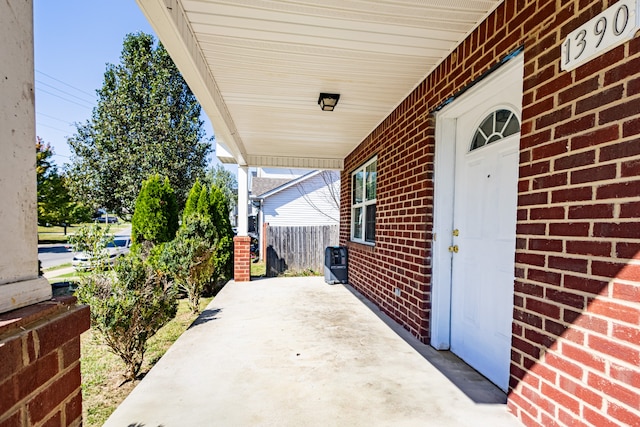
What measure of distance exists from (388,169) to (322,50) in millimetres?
1992

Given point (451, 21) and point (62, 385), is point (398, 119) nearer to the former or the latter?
point (451, 21)

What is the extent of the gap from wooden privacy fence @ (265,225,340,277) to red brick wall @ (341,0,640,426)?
23.6 ft

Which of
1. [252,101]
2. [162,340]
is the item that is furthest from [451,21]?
[162,340]

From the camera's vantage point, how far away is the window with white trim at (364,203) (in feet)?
17.1

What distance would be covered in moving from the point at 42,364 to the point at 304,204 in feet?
46.7

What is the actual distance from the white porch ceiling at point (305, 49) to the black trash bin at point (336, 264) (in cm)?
289

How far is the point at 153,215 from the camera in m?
6.96

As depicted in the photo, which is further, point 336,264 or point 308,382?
point 336,264

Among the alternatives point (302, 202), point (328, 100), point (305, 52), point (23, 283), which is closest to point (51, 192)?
point (302, 202)

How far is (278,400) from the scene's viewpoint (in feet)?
7.22

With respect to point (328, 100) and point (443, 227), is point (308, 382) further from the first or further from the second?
point (328, 100)

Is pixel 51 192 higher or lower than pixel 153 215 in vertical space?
higher

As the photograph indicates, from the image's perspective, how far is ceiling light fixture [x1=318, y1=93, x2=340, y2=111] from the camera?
362 cm

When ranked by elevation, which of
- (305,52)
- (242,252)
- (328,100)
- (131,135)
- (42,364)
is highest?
(131,135)
